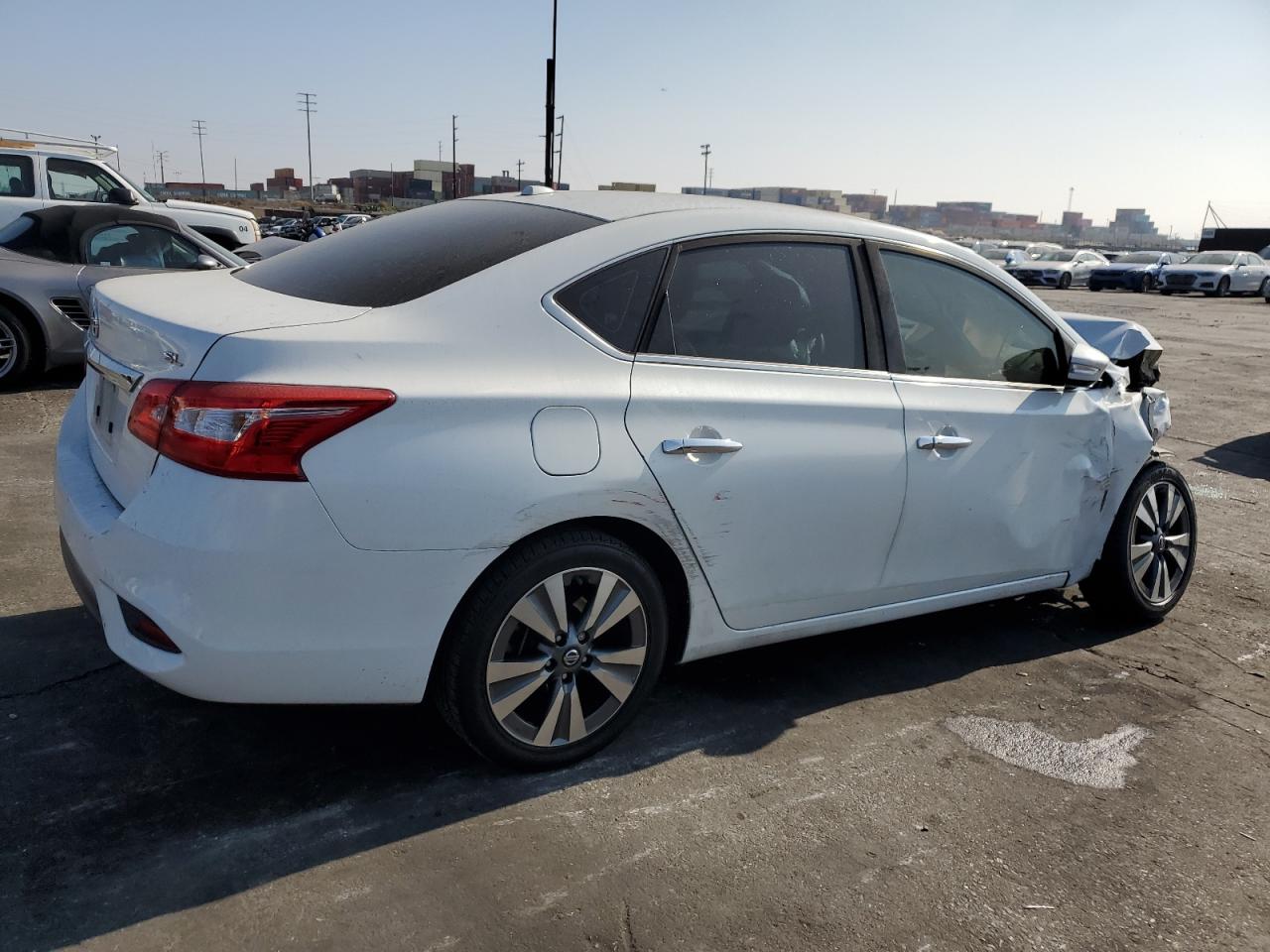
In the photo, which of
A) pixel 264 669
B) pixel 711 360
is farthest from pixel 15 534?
pixel 711 360

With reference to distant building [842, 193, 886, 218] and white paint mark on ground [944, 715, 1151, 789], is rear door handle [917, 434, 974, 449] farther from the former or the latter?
distant building [842, 193, 886, 218]

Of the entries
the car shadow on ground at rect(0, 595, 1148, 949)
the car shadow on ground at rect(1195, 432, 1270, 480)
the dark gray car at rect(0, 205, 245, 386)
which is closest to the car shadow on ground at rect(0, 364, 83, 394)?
the dark gray car at rect(0, 205, 245, 386)

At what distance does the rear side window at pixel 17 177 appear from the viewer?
1094 centimetres

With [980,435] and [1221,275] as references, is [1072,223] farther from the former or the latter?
[980,435]

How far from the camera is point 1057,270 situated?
117 ft

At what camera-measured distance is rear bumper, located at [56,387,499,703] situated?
240 cm

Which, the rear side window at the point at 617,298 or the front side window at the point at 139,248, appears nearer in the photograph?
the rear side window at the point at 617,298

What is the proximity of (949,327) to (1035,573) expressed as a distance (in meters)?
1.04

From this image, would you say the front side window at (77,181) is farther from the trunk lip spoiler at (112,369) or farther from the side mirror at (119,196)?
the trunk lip spoiler at (112,369)

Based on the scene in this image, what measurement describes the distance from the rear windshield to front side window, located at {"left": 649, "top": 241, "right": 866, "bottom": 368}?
375 millimetres

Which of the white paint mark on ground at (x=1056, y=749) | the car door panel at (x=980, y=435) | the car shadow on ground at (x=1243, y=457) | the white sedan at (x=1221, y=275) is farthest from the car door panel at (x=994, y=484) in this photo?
the white sedan at (x=1221, y=275)

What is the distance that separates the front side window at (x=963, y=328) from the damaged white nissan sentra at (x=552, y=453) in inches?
0.5

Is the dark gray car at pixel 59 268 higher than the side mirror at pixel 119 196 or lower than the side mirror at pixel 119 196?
lower

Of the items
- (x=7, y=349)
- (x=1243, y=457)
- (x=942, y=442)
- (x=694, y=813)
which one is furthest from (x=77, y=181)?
(x=1243, y=457)
